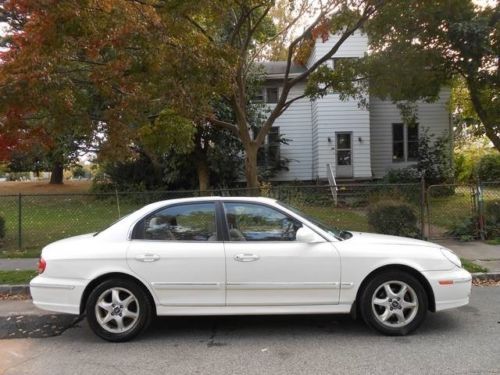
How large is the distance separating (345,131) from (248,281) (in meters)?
16.8

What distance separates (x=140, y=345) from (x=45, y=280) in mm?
1231

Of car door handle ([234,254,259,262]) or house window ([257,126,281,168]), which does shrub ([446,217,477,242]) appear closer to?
car door handle ([234,254,259,262])

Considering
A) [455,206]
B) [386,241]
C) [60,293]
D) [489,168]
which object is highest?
[489,168]

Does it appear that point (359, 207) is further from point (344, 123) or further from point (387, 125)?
point (387, 125)

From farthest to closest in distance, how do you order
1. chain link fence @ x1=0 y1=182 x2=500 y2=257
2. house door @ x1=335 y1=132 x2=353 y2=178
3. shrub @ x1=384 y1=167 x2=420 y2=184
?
house door @ x1=335 y1=132 x2=353 y2=178 → shrub @ x1=384 y1=167 x2=420 y2=184 → chain link fence @ x1=0 y1=182 x2=500 y2=257

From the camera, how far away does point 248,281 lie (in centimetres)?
538

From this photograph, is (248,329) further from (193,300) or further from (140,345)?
(140,345)

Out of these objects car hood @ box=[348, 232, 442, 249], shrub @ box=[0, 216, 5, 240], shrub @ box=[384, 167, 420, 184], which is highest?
shrub @ box=[384, 167, 420, 184]

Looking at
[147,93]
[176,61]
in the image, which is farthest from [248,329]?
[147,93]

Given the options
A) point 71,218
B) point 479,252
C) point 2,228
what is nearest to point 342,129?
point 479,252

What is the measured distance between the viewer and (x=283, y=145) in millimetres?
23312

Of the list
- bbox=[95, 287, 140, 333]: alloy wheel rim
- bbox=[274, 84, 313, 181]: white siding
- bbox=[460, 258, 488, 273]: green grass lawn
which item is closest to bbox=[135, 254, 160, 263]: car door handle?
bbox=[95, 287, 140, 333]: alloy wheel rim

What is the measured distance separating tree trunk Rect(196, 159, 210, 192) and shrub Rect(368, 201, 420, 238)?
11032 millimetres

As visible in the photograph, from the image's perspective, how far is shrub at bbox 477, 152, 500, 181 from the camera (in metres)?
27.1
